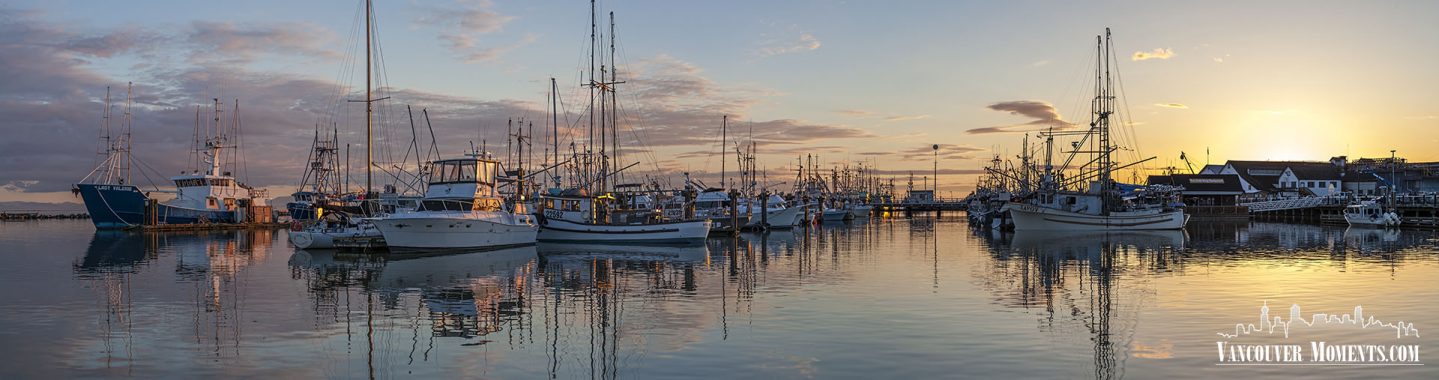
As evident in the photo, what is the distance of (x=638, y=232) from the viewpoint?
2004 inches

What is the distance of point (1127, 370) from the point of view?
14.3 meters

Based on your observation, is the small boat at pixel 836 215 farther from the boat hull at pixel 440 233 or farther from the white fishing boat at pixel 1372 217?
the boat hull at pixel 440 233

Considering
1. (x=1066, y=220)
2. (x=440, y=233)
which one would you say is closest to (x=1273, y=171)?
(x=1066, y=220)

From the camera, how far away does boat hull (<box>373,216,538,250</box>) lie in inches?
1629

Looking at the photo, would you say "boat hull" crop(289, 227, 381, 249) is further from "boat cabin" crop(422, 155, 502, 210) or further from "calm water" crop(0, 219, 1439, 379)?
"calm water" crop(0, 219, 1439, 379)

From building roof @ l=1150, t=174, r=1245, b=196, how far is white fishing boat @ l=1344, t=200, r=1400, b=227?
108 feet

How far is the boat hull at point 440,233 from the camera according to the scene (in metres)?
41.4

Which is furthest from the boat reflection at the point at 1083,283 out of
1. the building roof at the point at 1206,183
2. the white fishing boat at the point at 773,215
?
the building roof at the point at 1206,183

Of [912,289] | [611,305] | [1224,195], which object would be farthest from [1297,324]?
[1224,195]

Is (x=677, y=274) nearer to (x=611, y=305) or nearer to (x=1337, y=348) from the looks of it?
(x=611, y=305)

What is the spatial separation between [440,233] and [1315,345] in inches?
1358

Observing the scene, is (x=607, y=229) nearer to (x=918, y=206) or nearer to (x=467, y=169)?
(x=467, y=169)

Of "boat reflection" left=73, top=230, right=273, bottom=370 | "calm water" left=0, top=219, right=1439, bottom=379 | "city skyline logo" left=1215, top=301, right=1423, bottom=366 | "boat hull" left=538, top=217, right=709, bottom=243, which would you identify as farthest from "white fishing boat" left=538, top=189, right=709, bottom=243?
"city skyline logo" left=1215, top=301, right=1423, bottom=366

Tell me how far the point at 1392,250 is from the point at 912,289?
31.3 m
